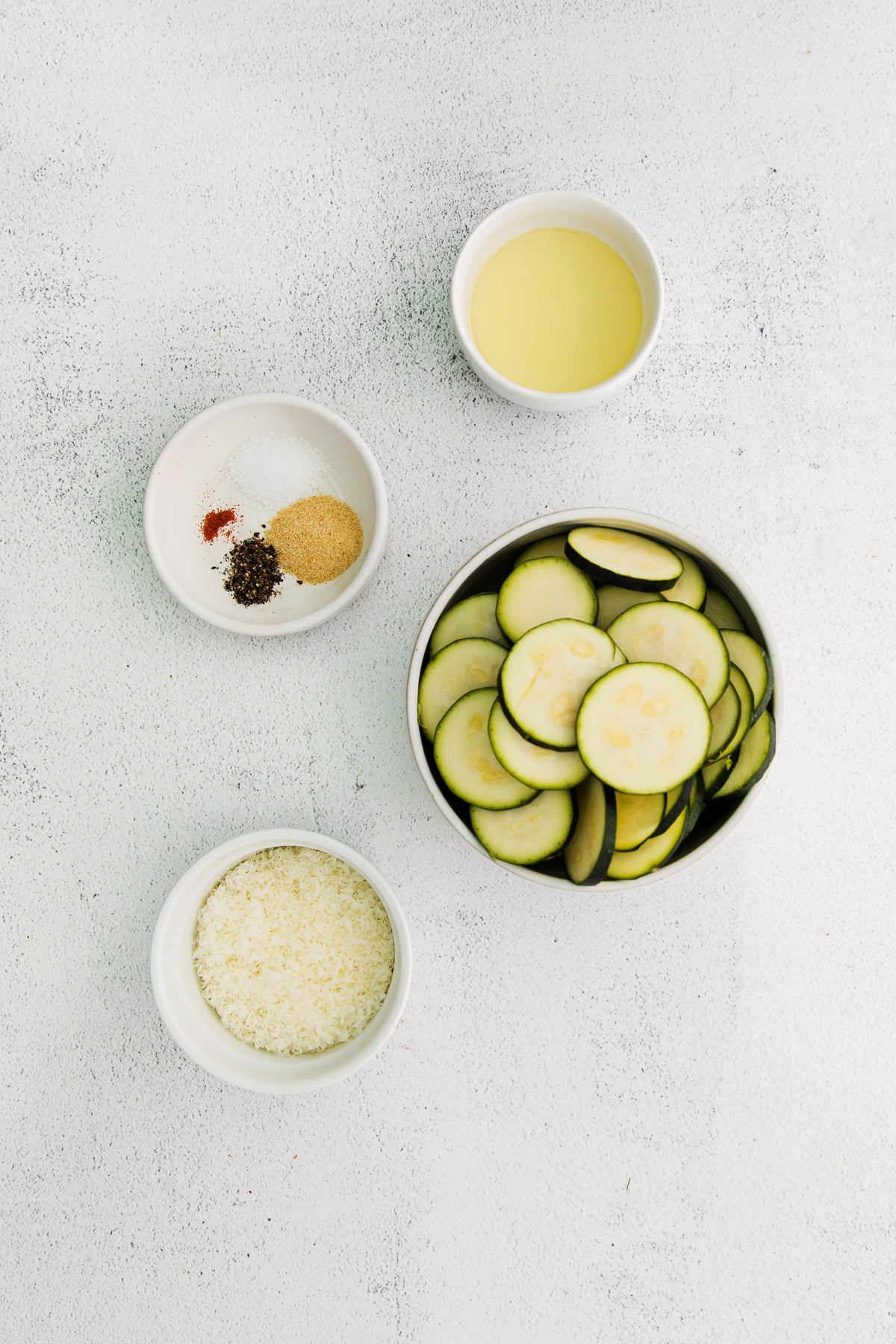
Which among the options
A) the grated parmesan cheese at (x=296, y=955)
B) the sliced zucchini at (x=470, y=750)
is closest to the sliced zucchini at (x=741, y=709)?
the sliced zucchini at (x=470, y=750)

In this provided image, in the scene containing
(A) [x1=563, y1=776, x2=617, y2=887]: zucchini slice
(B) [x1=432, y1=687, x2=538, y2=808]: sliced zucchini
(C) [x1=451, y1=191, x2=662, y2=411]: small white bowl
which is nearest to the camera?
(A) [x1=563, y1=776, x2=617, y2=887]: zucchini slice

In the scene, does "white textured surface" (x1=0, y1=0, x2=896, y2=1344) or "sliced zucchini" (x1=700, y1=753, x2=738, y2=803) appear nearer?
"sliced zucchini" (x1=700, y1=753, x2=738, y2=803)

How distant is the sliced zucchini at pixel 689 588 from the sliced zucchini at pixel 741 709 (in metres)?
0.09

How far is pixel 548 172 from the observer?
1.22 metres

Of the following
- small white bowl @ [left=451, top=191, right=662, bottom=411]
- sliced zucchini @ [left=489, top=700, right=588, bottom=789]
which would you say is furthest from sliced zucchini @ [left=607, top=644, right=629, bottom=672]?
small white bowl @ [left=451, top=191, right=662, bottom=411]

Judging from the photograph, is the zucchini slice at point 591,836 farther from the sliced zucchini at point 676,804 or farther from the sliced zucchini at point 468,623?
the sliced zucchini at point 468,623

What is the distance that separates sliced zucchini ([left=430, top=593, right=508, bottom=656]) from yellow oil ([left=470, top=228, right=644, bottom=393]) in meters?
0.31

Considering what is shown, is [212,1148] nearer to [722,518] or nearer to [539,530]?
[539,530]

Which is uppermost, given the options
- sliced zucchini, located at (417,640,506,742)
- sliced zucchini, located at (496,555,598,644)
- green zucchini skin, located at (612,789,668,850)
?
sliced zucchini, located at (496,555,598,644)

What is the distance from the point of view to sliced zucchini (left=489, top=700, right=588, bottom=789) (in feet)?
2.98

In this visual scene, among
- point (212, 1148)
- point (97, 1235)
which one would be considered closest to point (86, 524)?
point (212, 1148)

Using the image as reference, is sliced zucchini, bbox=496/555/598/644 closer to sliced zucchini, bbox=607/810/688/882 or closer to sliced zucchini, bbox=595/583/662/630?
sliced zucchini, bbox=595/583/662/630

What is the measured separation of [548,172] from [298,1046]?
1.27 metres

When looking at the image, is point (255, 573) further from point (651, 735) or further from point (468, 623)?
point (651, 735)
